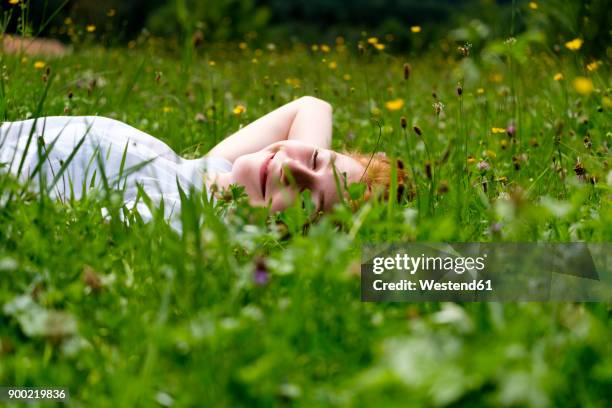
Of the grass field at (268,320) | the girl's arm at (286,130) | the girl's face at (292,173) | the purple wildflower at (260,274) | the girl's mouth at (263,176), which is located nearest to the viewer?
the grass field at (268,320)

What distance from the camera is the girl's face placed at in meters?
2.34

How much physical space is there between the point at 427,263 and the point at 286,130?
1714mm

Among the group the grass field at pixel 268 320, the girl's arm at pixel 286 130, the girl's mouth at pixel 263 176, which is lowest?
the grass field at pixel 268 320

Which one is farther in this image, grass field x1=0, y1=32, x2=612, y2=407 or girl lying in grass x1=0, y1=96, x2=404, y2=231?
girl lying in grass x1=0, y1=96, x2=404, y2=231

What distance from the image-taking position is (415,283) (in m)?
1.53

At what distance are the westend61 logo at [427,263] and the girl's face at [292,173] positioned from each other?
71cm

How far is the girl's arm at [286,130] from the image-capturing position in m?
3.00

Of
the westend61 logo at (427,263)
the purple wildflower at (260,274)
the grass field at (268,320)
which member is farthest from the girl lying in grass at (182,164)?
the purple wildflower at (260,274)

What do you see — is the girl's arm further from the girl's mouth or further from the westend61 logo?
the westend61 logo

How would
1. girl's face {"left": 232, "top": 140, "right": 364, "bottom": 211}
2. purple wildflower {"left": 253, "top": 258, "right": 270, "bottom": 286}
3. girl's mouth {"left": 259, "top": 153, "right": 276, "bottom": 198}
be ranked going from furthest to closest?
girl's mouth {"left": 259, "top": 153, "right": 276, "bottom": 198}
girl's face {"left": 232, "top": 140, "right": 364, "bottom": 211}
purple wildflower {"left": 253, "top": 258, "right": 270, "bottom": 286}

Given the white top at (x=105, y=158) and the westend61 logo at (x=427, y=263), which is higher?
the white top at (x=105, y=158)

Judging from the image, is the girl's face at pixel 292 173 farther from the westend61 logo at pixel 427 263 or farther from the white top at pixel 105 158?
the westend61 logo at pixel 427 263

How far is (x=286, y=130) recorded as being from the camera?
3.20 m

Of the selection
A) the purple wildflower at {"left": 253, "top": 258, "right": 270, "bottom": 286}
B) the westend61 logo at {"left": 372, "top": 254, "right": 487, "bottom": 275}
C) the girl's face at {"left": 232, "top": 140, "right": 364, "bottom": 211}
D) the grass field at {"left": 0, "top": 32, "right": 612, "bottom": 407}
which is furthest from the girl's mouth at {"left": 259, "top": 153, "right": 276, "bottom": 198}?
the purple wildflower at {"left": 253, "top": 258, "right": 270, "bottom": 286}
